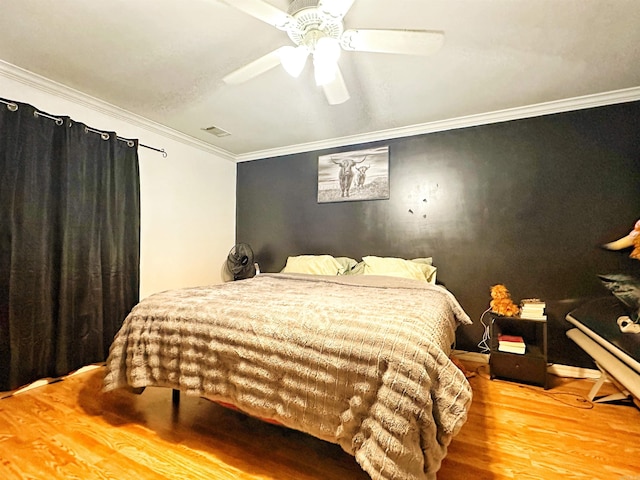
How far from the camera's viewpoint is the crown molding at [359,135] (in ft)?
7.22

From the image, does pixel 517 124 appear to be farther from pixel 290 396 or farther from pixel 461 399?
pixel 290 396

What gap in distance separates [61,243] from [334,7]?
2446mm

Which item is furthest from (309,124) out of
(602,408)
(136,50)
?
(602,408)

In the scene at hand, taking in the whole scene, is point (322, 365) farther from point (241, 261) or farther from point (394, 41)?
point (241, 261)

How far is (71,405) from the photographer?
1.81m

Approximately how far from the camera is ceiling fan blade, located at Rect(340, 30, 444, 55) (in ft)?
4.52

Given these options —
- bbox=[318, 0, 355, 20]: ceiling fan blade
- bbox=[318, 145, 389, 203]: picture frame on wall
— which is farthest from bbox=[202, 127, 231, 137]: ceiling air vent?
bbox=[318, 0, 355, 20]: ceiling fan blade

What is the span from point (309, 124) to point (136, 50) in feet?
5.02

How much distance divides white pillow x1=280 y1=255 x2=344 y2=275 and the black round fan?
66 centimetres

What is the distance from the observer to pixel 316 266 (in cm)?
306

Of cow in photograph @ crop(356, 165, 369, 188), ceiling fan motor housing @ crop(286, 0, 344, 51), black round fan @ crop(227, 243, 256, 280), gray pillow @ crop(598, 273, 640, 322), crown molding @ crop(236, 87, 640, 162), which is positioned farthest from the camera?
black round fan @ crop(227, 243, 256, 280)

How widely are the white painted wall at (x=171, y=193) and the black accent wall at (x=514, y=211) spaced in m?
1.34

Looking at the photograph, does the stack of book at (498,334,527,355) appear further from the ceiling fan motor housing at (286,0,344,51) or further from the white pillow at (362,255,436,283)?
the ceiling fan motor housing at (286,0,344,51)

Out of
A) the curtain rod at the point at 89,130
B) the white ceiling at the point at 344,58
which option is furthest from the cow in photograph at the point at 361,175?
the curtain rod at the point at 89,130
